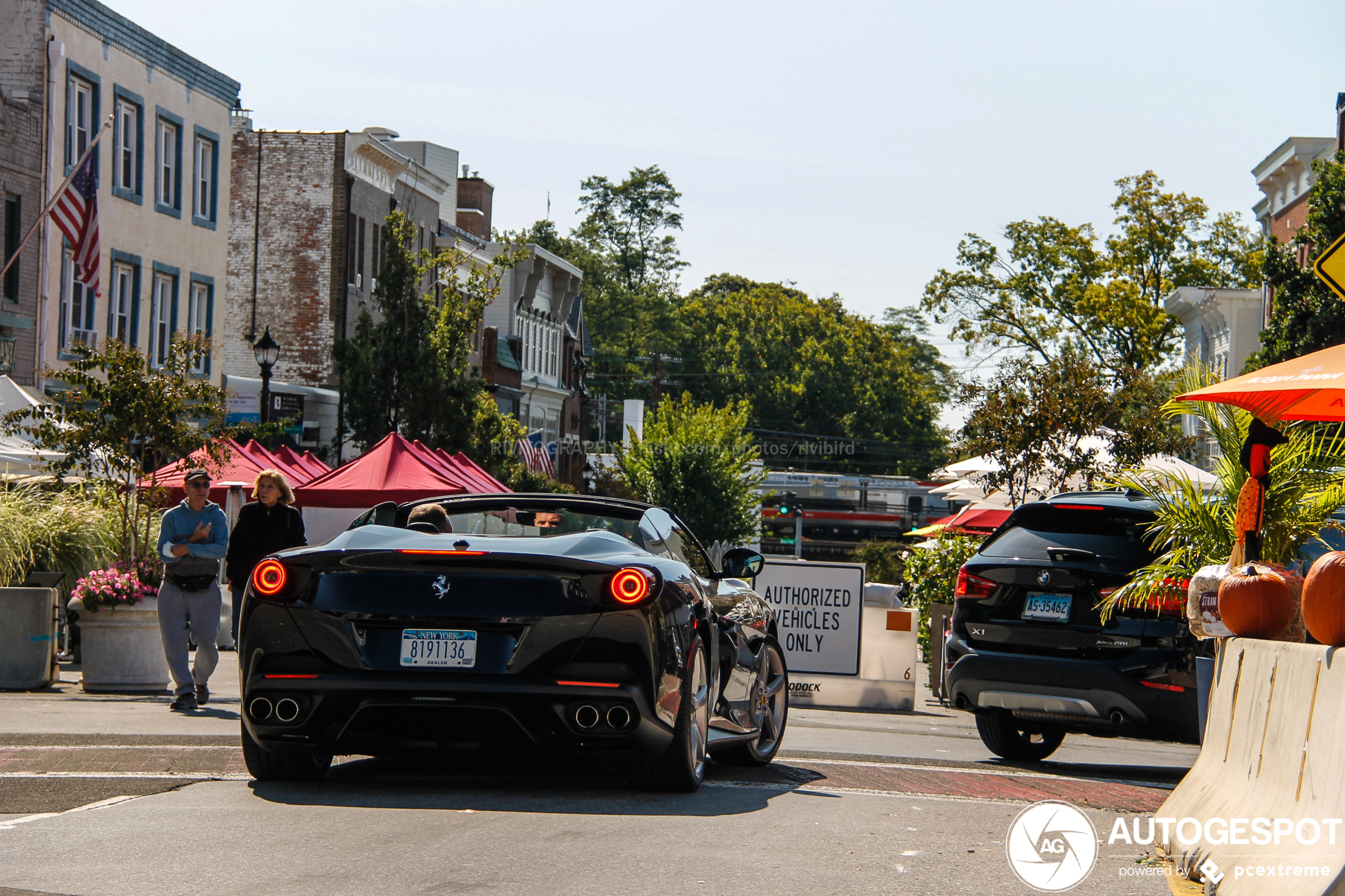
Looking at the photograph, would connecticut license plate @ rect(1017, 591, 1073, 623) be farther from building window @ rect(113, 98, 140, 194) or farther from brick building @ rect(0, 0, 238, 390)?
building window @ rect(113, 98, 140, 194)

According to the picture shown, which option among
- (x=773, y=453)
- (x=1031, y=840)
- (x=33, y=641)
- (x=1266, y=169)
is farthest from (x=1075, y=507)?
(x=773, y=453)

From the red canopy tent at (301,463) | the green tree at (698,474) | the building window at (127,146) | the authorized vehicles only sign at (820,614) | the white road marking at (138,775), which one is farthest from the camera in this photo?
the green tree at (698,474)

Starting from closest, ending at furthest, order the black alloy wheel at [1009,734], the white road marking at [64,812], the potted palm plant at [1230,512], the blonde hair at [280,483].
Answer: the white road marking at [64,812] < the potted palm plant at [1230,512] < the black alloy wheel at [1009,734] < the blonde hair at [280,483]

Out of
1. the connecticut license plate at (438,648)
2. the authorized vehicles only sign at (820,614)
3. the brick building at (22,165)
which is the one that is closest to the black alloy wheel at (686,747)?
the connecticut license plate at (438,648)

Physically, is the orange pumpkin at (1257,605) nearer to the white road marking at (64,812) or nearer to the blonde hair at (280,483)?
the white road marking at (64,812)

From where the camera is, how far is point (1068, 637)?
9.64 meters

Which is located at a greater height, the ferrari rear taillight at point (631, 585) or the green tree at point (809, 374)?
the green tree at point (809, 374)

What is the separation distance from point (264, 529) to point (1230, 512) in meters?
6.88

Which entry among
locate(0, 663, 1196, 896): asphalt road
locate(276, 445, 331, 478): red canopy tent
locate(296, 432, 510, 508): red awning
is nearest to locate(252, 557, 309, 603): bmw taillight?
locate(0, 663, 1196, 896): asphalt road

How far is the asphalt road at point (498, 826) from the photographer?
5.15 metres

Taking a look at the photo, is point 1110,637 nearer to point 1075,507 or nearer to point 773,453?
point 1075,507

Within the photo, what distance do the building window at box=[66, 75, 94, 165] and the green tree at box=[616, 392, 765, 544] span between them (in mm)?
33700

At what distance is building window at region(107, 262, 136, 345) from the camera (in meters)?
31.8

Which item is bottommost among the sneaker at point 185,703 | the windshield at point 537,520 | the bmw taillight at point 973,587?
the sneaker at point 185,703
